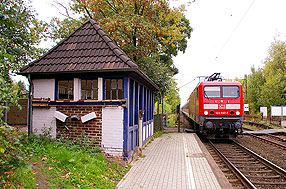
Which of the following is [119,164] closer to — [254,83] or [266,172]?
[266,172]

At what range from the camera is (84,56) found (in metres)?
8.45

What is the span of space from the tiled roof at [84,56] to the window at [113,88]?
73 cm

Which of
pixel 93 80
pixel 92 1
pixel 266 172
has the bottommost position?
pixel 266 172

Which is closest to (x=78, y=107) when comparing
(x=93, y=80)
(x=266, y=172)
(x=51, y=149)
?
(x=93, y=80)

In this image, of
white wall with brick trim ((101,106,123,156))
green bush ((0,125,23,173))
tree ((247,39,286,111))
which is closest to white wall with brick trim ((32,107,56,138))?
white wall with brick trim ((101,106,123,156))

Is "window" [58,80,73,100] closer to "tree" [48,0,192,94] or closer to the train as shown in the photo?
"tree" [48,0,192,94]

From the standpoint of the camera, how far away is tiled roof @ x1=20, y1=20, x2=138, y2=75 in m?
7.81

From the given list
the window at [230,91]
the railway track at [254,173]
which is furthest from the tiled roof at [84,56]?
the window at [230,91]

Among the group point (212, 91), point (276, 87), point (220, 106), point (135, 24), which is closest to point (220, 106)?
point (220, 106)

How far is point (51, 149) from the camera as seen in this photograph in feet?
23.2

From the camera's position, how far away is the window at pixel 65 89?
28.2 ft

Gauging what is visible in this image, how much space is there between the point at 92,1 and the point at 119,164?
39.1 ft

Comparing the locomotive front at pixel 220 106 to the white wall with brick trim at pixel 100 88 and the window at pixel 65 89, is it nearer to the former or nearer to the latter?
the white wall with brick trim at pixel 100 88

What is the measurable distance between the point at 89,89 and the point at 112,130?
1.67m
